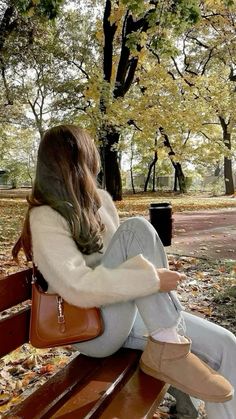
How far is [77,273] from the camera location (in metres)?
1.82

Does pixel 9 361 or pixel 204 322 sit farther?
pixel 9 361

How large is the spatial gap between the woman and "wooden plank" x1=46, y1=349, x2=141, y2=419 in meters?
0.06

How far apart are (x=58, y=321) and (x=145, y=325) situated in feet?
1.26

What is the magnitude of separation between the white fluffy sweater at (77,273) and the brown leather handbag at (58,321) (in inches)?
2.5

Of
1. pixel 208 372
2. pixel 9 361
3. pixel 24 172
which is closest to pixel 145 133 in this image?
pixel 9 361

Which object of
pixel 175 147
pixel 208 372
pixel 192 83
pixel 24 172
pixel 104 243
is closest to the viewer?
pixel 208 372

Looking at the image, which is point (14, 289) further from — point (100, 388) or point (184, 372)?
point (184, 372)

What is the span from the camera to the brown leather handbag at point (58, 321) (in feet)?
6.20

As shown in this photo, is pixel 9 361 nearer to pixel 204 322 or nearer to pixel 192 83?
pixel 204 322

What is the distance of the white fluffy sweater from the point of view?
5.95 ft

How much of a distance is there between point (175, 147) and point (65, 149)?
21.2m

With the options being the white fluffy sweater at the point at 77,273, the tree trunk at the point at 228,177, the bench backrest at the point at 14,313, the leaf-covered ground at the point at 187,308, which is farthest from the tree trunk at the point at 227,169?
the white fluffy sweater at the point at 77,273

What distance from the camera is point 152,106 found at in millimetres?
15523

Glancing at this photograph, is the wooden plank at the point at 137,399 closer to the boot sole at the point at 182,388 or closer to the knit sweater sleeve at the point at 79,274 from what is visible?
the boot sole at the point at 182,388
